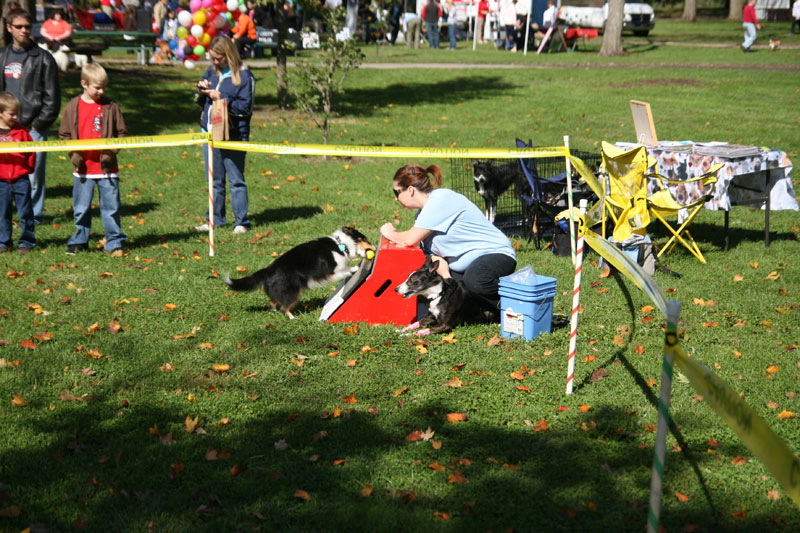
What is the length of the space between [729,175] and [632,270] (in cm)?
497

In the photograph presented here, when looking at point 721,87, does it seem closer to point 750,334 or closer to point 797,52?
point 797,52

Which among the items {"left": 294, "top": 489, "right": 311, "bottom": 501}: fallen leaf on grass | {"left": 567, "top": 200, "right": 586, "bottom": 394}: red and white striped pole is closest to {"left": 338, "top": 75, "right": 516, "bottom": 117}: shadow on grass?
{"left": 567, "top": 200, "right": 586, "bottom": 394}: red and white striped pole

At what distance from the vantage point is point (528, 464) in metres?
4.14

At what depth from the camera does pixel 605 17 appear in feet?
125

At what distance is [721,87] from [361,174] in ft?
40.7

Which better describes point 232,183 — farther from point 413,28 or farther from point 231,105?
point 413,28

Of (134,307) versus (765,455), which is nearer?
(765,455)

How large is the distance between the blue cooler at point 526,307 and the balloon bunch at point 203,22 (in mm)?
16435

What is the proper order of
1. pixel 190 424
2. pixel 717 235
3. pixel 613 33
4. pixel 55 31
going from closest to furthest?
1. pixel 190 424
2. pixel 717 235
3. pixel 55 31
4. pixel 613 33

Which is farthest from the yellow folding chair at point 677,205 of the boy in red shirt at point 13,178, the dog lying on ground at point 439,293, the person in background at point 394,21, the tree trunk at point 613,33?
the person in background at point 394,21

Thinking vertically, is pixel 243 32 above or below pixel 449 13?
below

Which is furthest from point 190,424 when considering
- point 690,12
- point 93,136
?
point 690,12

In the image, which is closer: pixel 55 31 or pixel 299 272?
pixel 299 272

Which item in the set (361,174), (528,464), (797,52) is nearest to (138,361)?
(528,464)
